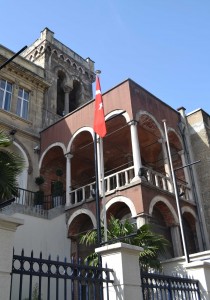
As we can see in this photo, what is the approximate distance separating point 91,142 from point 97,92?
8.57 metres

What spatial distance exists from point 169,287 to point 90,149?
13730mm

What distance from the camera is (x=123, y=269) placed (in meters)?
5.57

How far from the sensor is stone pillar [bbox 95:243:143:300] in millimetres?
5477

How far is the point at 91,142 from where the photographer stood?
739 inches

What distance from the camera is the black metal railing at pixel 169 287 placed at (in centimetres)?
617

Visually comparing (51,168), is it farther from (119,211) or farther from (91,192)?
(119,211)

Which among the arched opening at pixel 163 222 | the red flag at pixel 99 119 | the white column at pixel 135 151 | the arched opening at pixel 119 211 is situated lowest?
the arched opening at pixel 163 222

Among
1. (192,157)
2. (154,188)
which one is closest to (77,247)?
(154,188)

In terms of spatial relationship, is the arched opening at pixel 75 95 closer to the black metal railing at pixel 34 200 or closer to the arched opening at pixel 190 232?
the black metal railing at pixel 34 200

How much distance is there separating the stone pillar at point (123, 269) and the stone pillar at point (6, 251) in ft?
6.45

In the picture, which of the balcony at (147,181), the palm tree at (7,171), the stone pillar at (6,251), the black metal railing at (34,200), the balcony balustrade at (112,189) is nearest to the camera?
the stone pillar at (6,251)

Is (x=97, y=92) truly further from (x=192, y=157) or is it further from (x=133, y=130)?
(x=192, y=157)

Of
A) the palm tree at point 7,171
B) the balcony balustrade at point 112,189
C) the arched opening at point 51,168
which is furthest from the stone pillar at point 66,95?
the palm tree at point 7,171

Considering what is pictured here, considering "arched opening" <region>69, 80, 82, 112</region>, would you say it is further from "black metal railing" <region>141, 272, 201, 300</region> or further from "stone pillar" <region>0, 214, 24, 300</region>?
"stone pillar" <region>0, 214, 24, 300</region>
